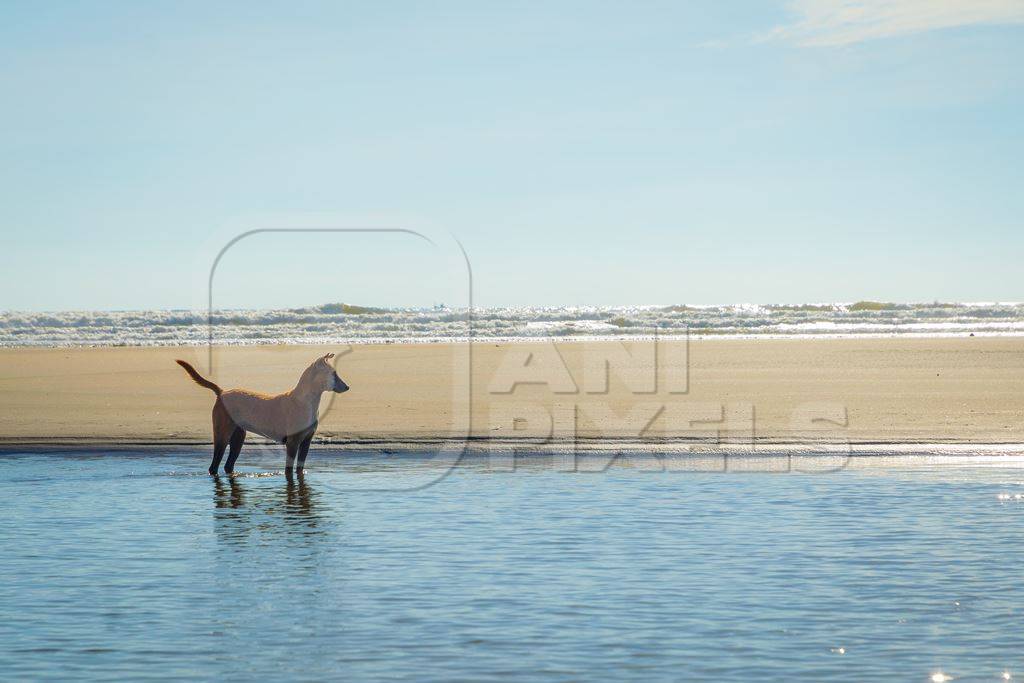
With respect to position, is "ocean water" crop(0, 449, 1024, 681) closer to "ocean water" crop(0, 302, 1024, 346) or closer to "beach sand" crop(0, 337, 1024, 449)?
"beach sand" crop(0, 337, 1024, 449)

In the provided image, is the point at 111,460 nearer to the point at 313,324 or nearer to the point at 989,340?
the point at 989,340

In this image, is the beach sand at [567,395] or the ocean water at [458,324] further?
the ocean water at [458,324]

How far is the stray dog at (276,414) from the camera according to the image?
1506cm

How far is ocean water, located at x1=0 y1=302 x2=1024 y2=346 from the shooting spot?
5438 cm

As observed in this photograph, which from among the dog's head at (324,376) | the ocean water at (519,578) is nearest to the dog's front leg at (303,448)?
the dog's head at (324,376)

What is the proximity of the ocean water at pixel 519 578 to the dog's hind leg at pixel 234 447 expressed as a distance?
615mm

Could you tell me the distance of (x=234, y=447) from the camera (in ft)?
50.1

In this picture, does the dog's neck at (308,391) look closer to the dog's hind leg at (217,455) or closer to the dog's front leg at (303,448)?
the dog's front leg at (303,448)

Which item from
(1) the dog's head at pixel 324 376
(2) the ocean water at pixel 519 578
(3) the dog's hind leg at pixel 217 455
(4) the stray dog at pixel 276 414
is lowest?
(2) the ocean water at pixel 519 578

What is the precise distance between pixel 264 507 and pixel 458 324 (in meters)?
48.2

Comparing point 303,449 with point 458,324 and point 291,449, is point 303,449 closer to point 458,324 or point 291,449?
point 291,449

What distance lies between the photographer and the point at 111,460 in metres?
16.6

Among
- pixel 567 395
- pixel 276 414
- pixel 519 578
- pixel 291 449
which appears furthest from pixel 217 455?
pixel 567 395

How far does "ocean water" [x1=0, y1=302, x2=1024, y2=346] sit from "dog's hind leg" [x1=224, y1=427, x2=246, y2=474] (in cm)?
3513
